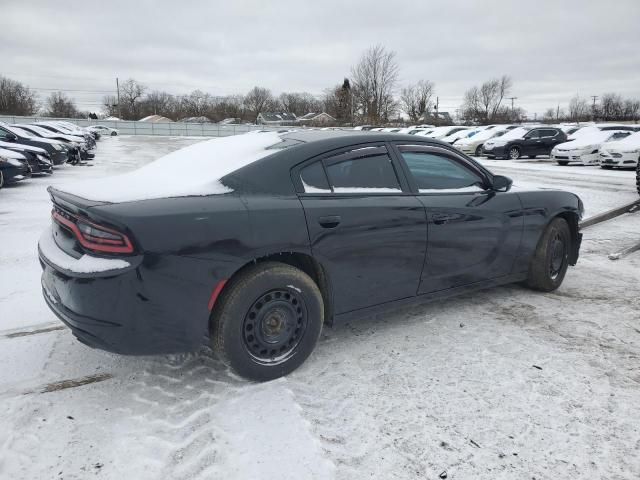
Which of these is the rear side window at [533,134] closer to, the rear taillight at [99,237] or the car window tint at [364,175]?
the car window tint at [364,175]

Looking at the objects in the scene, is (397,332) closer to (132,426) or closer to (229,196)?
(229,196)

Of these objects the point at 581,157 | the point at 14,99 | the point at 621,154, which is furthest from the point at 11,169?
the point at 14,99

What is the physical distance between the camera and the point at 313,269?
117 inches

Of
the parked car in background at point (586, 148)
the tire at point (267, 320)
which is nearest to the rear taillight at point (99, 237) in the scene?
the tire at point (267, 320)

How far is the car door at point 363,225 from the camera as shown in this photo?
9.51 feet

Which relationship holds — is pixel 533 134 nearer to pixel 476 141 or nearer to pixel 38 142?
pixel 476 141

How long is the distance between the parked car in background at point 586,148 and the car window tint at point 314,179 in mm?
17356

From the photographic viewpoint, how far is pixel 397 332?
11.6 feet

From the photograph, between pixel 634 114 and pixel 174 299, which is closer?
pixel 174 299

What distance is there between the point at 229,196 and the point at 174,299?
64 centimetres

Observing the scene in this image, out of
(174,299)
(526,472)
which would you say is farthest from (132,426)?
(526,472)

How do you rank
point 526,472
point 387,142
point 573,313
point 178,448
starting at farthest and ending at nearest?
point 573,313 → point 387,142 → point 178,448 → point 526,472

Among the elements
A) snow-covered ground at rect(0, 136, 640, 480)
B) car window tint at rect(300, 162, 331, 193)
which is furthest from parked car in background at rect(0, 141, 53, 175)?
car window tint at rect(300, 162, 331, 193)

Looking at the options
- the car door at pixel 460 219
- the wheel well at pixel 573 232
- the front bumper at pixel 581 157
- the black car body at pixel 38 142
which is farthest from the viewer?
the front bumper at pixel 581 157
